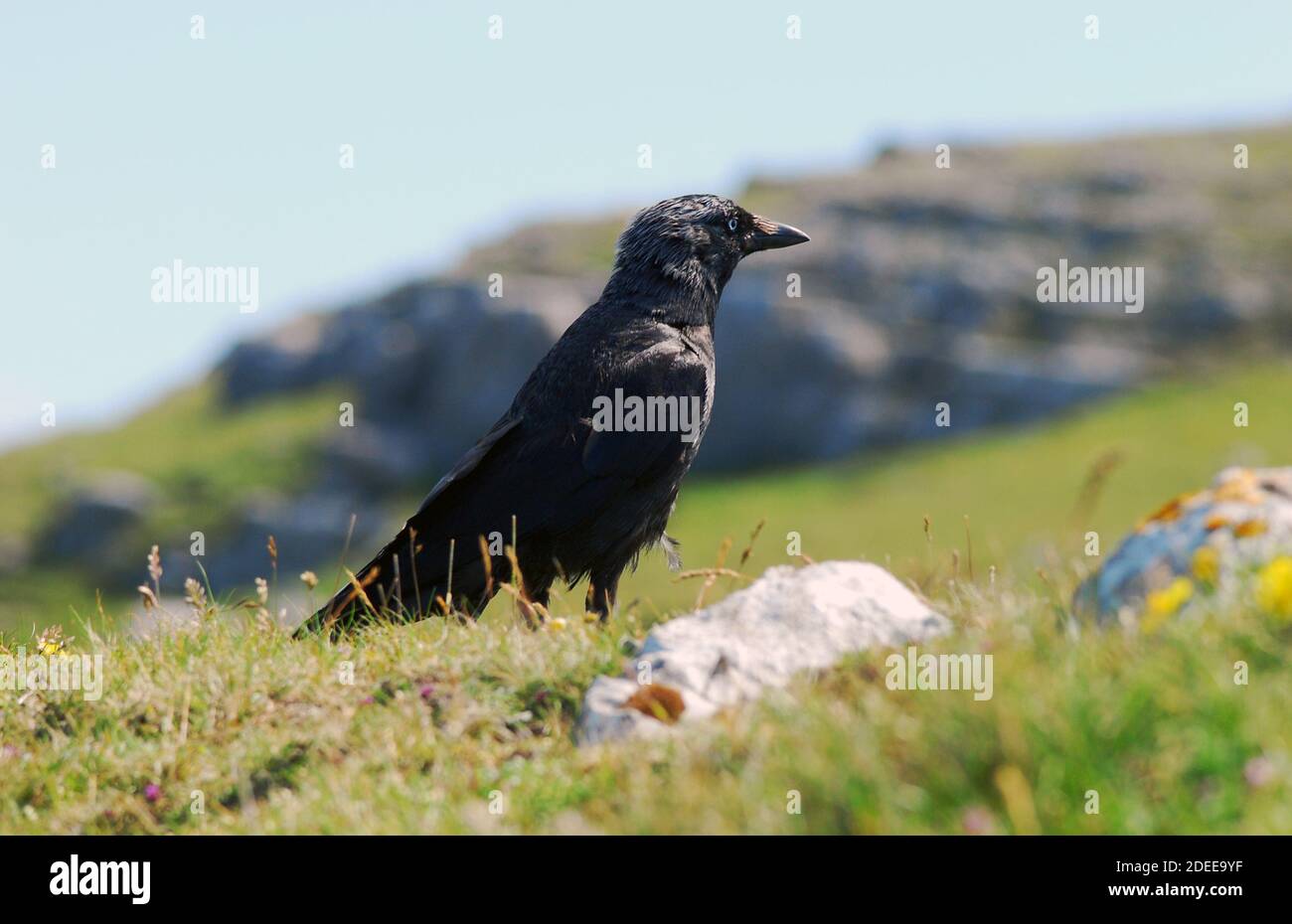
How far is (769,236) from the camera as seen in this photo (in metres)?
9.00

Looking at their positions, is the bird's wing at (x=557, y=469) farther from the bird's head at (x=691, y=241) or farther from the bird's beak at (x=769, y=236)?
the bird's beak at (x=769, y=236)

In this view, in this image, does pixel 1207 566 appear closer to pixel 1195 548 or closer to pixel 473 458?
pixel 1195 548

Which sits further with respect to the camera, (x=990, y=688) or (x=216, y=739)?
(x=216, y=739)

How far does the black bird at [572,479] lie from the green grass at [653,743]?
3.52ft

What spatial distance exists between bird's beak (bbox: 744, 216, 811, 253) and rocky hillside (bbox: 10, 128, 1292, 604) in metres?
53.4

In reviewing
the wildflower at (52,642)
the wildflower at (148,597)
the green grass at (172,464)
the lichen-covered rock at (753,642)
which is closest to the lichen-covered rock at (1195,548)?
the lichen-covered rock at (753,642)

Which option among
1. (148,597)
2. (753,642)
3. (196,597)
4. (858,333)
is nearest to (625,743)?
(753,642)

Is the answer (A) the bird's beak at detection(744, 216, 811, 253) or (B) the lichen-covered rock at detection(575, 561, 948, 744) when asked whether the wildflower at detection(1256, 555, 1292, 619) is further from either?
(A) the bird's beak at detection(744, 216, 811, 253)

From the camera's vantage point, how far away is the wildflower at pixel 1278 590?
355 centimetres

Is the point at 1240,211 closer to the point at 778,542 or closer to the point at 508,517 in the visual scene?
the point at 778,542

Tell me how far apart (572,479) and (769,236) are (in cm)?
269

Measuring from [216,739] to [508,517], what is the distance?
2.62 metres

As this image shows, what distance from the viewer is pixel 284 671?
5172 mm
